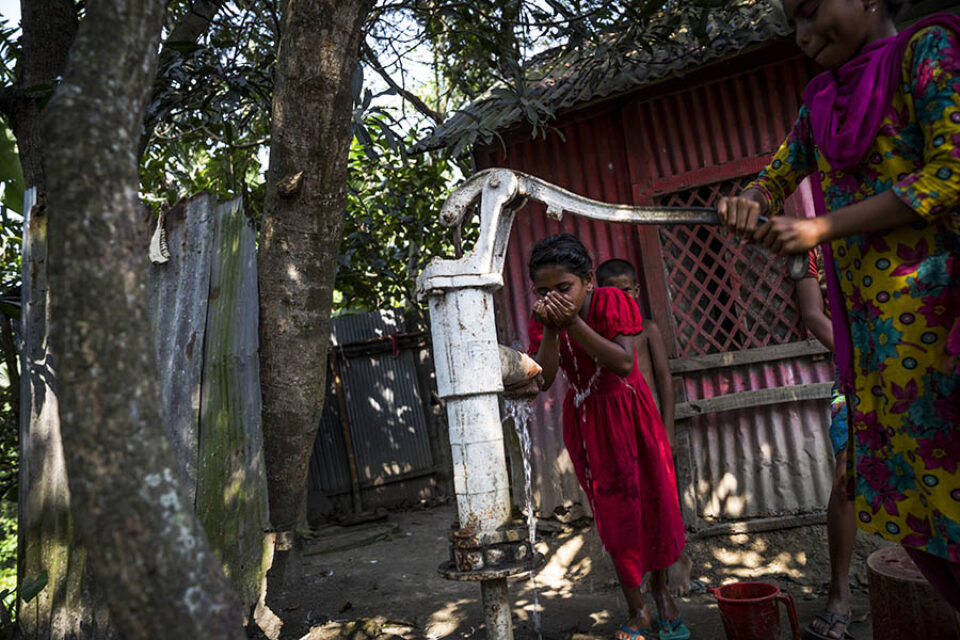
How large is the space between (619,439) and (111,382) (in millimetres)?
2627

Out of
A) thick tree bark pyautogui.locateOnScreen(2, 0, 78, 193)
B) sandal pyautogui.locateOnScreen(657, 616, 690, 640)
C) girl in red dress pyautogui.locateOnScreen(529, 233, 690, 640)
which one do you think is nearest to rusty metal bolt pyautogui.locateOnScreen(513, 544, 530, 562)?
girl in red dress pyautogui.locateOnScreen(529, 233, 690, 640)

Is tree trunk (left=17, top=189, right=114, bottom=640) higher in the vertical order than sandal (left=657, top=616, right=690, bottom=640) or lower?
higher

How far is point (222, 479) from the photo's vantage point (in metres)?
2.98

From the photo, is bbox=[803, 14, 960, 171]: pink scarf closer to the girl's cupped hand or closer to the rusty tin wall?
the girl's cupped hand

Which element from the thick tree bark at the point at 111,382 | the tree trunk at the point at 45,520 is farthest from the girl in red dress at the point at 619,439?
the thick tree bark at the point at 111,382

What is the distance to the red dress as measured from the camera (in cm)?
323

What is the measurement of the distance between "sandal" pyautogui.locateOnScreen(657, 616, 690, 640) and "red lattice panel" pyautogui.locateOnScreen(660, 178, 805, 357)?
1887mm

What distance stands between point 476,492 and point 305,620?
7.98ft

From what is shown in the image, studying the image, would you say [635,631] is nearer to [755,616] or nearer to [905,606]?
[755,616]

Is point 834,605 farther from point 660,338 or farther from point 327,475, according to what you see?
point 327,475

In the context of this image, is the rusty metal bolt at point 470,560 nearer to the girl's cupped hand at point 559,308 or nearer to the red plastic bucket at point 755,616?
the girl's cupped hand at point 559,308

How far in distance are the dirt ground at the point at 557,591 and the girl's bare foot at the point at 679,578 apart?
0.22 feet

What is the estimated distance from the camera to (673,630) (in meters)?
3.25

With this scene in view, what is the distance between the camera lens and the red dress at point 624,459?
3229 millimetres
